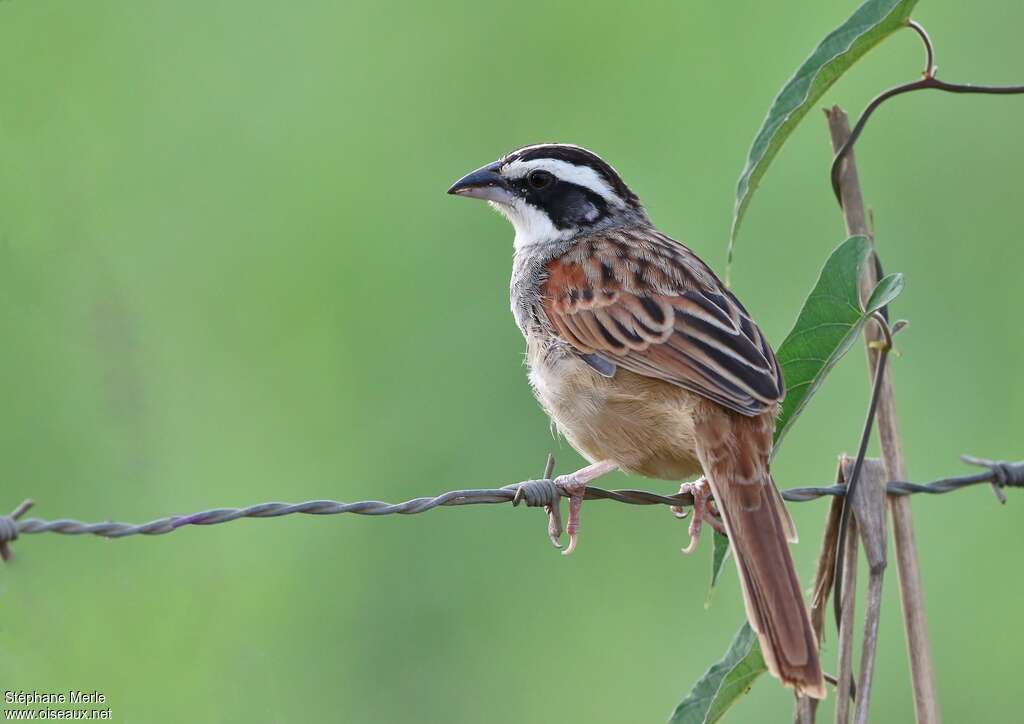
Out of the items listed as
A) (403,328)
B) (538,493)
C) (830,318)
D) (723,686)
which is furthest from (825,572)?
(403,328)

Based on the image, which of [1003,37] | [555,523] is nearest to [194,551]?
[555,523]

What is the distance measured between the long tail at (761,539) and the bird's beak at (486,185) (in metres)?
1.77

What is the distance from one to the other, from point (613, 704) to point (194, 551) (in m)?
2.48

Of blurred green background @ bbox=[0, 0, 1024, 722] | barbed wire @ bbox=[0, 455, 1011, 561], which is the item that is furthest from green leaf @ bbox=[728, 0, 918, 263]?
blurred green background @ bbox=[0, 0, 1024, 722]

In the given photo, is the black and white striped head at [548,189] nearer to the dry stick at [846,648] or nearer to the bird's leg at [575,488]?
the bird's leg at [575,488]

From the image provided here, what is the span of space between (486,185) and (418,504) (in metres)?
2.26

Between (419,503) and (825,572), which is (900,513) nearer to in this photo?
(825,572)

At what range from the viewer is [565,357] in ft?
17.5

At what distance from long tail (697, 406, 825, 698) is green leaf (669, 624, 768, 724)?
14 cm

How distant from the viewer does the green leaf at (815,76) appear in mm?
4340

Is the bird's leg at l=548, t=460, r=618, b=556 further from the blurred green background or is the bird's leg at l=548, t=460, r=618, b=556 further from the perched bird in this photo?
the blurred green background

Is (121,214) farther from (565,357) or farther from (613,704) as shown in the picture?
(565,357)

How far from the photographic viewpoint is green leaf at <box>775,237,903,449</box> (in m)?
4.26

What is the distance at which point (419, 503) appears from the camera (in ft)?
14.0
